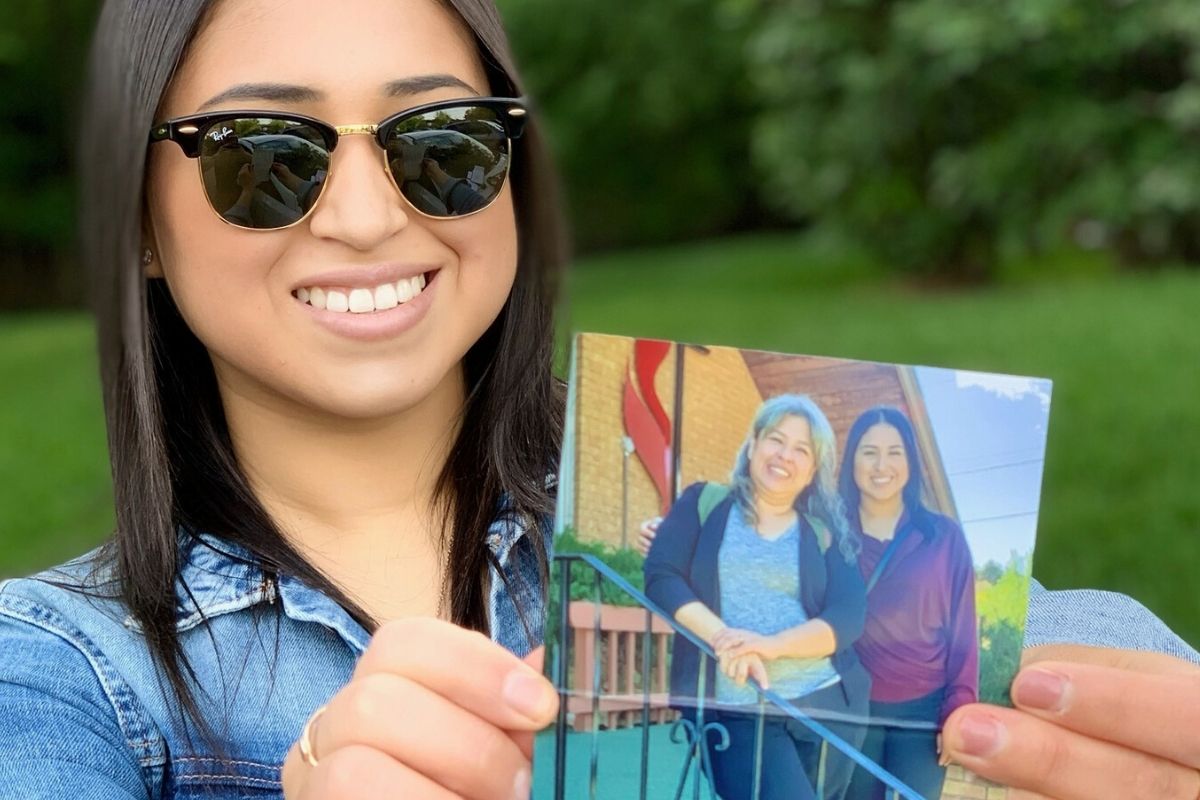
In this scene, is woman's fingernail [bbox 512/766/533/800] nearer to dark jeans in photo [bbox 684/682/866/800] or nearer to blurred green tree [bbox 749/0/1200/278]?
dark jeans in photo [bbox 684/682/866/800]

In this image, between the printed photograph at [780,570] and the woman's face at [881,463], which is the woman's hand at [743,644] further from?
the woman's face at [881,463]

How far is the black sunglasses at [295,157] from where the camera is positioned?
1.21 metres

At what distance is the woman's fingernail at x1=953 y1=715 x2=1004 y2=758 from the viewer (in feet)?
2.96

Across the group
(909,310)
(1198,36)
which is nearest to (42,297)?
(909,310)

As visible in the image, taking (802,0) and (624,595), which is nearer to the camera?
(624,595)

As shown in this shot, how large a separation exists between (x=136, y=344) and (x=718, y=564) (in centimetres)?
73

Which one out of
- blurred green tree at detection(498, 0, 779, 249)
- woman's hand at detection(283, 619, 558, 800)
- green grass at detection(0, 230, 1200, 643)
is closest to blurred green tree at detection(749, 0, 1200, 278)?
green grass at detection(0, 230, 1200, 643)

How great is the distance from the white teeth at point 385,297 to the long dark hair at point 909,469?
0.53 meters

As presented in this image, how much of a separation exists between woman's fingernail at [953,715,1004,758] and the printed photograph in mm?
19

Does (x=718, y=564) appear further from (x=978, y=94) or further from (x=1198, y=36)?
(x=978, y=94)

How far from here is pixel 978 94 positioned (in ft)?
20.5

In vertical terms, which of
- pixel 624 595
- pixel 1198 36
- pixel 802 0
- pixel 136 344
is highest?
pixel 802 0

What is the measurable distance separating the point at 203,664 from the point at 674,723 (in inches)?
22.0

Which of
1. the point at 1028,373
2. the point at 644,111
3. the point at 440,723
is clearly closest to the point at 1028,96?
the point at 1028,373
